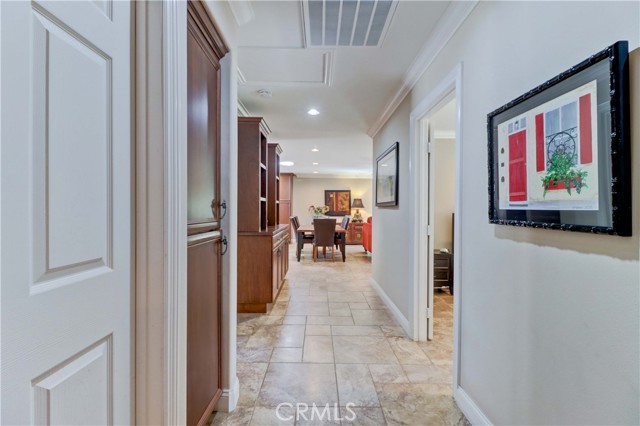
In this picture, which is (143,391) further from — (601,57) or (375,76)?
(375,76)

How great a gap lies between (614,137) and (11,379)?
1.58 m

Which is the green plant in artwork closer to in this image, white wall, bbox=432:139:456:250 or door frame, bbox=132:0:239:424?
door frame, bbox=132:0:239:424

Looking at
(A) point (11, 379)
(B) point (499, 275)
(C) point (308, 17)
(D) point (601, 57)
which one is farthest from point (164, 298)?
(C) point (308, 17)

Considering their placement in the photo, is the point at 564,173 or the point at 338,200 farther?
the point at 338,200

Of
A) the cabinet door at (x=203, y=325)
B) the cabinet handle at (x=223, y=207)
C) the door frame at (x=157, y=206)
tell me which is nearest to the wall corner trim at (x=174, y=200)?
the door frame at (x=157, y=206)

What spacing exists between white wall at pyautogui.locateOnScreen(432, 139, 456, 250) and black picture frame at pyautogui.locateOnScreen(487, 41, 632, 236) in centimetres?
316

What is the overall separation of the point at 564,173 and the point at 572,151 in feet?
0.25

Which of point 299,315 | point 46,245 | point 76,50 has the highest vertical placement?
point 76,50

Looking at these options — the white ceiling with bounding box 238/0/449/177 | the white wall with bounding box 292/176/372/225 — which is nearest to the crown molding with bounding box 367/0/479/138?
the white ceiling with bounding box 238/0/449/177

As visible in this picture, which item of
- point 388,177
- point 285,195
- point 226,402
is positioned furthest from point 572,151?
point 285,195

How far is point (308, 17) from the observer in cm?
178

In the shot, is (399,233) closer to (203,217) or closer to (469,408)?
(469,408)

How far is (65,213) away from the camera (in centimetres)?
69

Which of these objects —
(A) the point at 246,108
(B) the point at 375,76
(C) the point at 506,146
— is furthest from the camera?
(A) the point at 246,108
